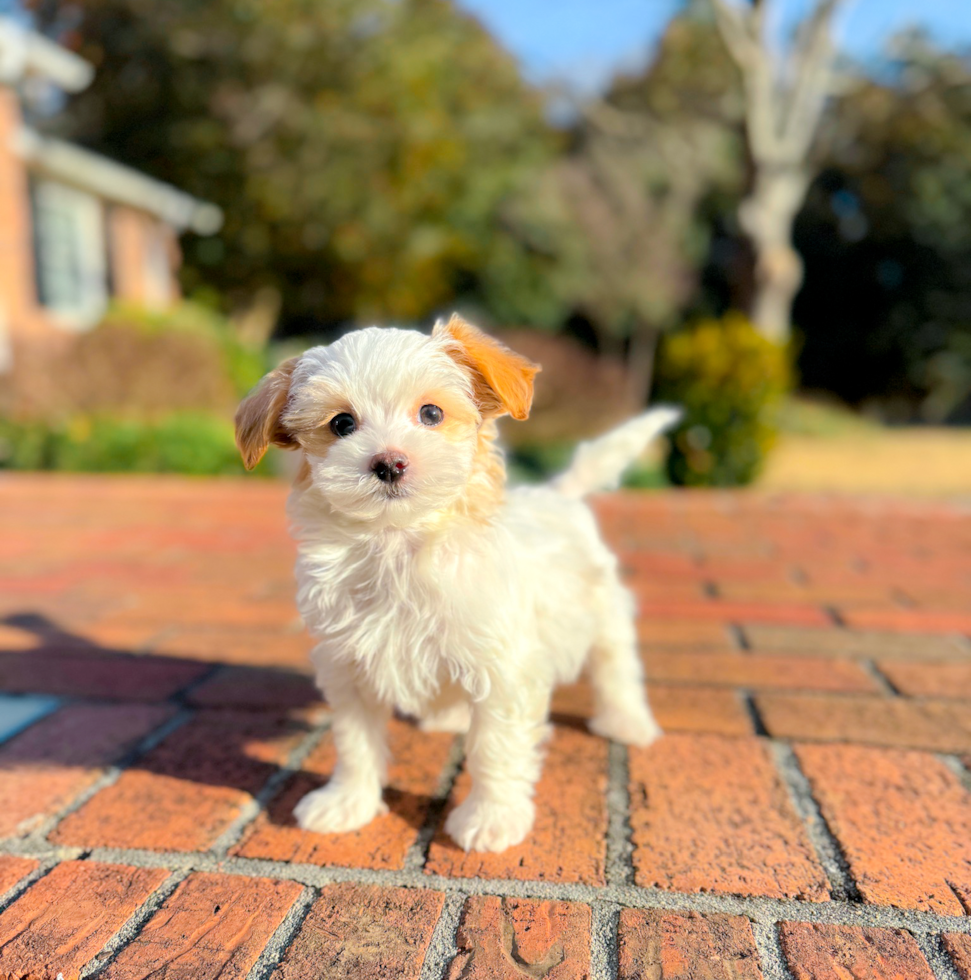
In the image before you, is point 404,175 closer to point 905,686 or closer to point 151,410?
point 151,410

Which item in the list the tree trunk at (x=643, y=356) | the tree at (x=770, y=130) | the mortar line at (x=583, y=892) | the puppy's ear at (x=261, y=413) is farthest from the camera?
the tree trunk at (x=643, y=356)

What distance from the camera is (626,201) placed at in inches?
864

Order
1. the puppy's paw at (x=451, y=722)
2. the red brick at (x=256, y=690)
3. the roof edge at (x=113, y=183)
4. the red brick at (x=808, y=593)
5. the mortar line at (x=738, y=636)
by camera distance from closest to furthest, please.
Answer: the puppy's paw at (x=451, y=722) < the red brick at (x=256, y=690) < the mortar line at (x=738, y=636) < the red brick at (x=808, y=593) < the roof edge at (x=113, y=183)

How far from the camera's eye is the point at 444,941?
178cm

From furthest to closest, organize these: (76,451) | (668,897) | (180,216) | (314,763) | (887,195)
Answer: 1. (887,195)
2. (180,216)
3. (76,451)
4. (314,763)
5. (668,897)

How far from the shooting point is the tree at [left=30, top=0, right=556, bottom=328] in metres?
18.2

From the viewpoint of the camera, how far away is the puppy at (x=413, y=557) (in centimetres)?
193

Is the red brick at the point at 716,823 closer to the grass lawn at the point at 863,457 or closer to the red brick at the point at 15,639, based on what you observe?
the red brick at the point at 15,639

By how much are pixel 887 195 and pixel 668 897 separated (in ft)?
78.3

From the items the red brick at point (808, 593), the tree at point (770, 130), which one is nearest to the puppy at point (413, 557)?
the red brick at point (808, 593)

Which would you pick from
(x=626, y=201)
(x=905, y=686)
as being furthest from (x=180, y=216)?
(x=905, y=686)

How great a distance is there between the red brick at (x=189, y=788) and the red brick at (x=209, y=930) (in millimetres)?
207

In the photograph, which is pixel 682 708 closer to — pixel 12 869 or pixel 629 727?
pixel 629 727

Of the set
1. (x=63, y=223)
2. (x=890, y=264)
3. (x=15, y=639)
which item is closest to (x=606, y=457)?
(x=15, y=639)
